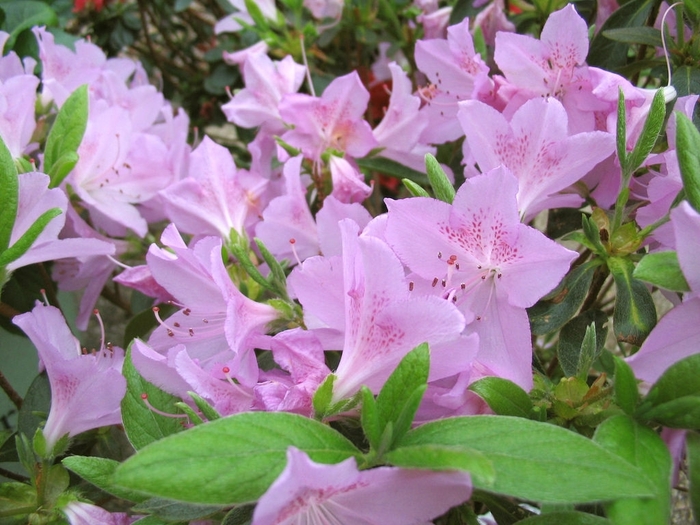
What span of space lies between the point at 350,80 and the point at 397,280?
1.72 ft

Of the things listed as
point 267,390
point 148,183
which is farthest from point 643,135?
point 148,183

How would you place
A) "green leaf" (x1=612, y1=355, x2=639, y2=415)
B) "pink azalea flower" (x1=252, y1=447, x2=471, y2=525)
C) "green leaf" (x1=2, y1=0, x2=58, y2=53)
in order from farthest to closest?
1. "green leaf" (x1=2, y1=0, x2=58, y2=53)
2. "green leaf" (x1=612, y1=355, x2=639, y2=415)
3. "pink azalea flower" (x1=252, y1=447, x2=471, y2=525)

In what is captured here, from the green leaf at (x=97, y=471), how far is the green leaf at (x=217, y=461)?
0.69 feet

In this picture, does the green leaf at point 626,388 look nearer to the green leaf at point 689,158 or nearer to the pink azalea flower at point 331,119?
the green leaf at point 689,158

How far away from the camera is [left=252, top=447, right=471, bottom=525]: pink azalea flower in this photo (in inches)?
15.8

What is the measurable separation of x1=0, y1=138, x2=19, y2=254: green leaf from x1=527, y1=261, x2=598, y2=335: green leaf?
522 mm

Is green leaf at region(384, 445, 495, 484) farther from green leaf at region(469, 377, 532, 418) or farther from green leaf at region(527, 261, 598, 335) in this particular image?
green leaf at region(527, 261, 598, 335)

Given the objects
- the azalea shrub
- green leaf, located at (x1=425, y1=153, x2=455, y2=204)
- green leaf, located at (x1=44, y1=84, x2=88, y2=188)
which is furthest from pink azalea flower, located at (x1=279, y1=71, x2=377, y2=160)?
green leaf, located at (x1=425, y1=153, x2=455, y2=204)

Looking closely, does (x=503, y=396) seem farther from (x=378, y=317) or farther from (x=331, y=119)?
(x=331, y=119)

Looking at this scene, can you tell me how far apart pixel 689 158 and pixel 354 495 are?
1.14 feet

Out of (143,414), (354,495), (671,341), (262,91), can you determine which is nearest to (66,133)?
(262,91)

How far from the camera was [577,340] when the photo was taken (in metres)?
0.69

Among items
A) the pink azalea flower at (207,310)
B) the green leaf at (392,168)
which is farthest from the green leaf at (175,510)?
the green leaf at (392,168)

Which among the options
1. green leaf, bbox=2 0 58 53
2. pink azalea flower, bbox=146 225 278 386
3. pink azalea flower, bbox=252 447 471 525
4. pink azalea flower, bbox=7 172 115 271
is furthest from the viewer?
green leaf, bbox=2 0 58 53
